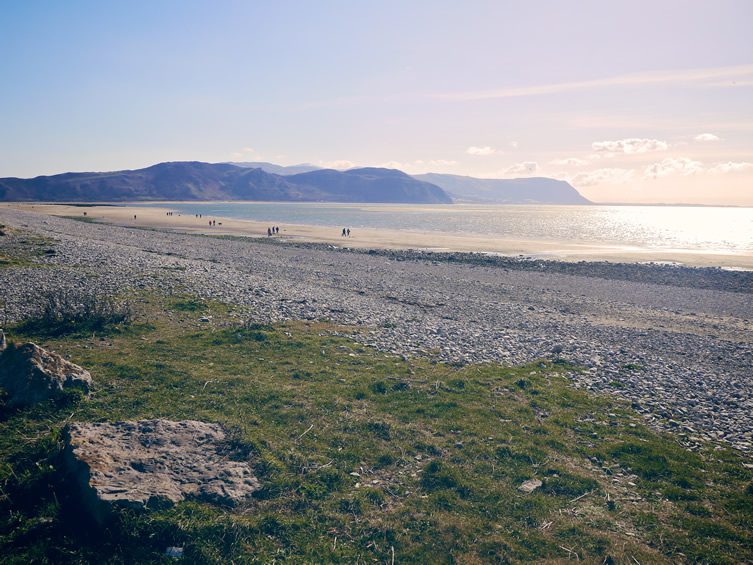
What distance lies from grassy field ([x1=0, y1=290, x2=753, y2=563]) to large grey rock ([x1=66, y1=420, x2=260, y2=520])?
0.29m

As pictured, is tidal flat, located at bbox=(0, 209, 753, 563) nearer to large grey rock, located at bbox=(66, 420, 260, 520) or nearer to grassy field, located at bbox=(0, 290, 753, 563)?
grassy field, located at bbox=(0, 290, 753, 563)

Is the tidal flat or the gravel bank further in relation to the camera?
the gravel bank

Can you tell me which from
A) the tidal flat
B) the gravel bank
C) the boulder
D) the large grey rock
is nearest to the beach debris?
the tidal flat

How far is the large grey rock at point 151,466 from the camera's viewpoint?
7.61 meters

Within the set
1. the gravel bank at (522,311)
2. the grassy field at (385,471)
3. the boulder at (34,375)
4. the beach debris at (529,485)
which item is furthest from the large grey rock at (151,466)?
the gravel bank at (522,311)

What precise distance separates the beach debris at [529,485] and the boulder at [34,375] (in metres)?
10.3

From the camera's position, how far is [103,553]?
6.93 meters

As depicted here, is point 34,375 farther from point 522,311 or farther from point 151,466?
point 522,311

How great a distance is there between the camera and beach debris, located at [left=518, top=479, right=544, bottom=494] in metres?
8.95

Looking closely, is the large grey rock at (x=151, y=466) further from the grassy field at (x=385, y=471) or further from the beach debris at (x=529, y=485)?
the beach debris at (x=529, y=485)

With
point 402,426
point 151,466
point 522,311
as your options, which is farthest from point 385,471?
point 522,311

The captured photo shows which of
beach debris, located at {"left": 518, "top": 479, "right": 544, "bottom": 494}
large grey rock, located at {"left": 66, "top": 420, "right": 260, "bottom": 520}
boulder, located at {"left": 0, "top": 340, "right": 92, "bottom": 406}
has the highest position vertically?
boulder, located at {"left": 0, "top": 340, "right": 92, "bottom": 406}

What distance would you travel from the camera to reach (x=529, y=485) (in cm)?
910

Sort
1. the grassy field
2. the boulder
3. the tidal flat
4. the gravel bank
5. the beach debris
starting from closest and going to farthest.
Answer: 1. the grassy field
2. the tidal flat
3. the beach debris
4. the boulder
5. the gravel bank
